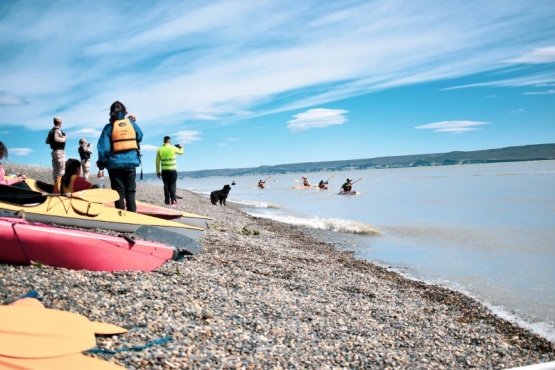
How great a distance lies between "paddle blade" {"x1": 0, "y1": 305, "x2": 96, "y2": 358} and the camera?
126 inches

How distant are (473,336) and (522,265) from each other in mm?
6099

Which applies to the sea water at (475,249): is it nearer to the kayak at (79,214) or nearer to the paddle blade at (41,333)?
the kayak at (79,214)

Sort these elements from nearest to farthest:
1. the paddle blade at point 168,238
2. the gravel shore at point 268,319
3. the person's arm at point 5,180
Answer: the gravel shore at point 268,319 → the paddle blade at point 168,238 → the person's arm at point 5,180

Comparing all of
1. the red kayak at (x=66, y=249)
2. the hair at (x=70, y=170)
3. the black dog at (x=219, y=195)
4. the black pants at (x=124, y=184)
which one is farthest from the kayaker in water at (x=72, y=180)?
the black dog at (x=219, y=195)

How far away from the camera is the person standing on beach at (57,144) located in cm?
1161

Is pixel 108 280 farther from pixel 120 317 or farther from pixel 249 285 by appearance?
pixel 249 285

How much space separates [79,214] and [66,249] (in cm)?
222

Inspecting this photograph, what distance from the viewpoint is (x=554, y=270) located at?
10.1 m

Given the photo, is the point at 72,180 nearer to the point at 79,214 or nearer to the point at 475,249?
the point at 79,214

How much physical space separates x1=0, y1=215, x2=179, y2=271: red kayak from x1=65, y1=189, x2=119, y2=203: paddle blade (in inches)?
68.6

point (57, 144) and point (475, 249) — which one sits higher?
point (57, 144)

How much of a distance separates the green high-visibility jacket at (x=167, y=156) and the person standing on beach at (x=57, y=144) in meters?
2.76

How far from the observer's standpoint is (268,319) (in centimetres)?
480

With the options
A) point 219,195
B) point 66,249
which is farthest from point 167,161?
point 219,195
